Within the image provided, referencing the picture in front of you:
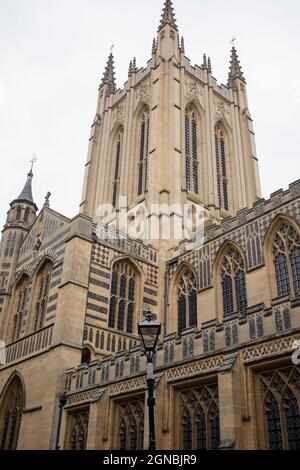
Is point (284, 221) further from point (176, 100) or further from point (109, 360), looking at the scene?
point (176, 100)

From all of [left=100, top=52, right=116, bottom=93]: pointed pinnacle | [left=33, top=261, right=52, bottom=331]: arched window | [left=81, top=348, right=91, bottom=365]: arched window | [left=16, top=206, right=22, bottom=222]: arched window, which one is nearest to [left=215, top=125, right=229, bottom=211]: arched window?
[left=100, top=52, right=116, bottom=93]: pointed pinnacle

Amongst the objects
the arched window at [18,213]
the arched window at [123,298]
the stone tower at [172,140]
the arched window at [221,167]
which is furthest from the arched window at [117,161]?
the arched window at [123,298]

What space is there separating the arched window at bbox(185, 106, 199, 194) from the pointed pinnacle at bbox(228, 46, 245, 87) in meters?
10.6

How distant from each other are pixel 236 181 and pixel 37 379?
2574 centimetres

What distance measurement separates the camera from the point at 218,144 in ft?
140

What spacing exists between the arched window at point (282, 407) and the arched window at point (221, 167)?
87.0 ft

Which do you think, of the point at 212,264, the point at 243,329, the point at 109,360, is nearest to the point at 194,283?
the point at 212,264

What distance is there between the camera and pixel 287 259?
20.1 m

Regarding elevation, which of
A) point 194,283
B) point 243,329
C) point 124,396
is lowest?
point 124,396

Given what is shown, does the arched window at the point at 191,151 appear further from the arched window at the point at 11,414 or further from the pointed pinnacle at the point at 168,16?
the arched window at the point at 11,414

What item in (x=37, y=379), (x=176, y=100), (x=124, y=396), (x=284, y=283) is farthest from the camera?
(x=176, y=100)

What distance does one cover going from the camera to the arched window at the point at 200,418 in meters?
14.1

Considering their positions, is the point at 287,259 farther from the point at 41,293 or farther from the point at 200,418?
the point at 41,293

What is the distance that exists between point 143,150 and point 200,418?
2896cm
